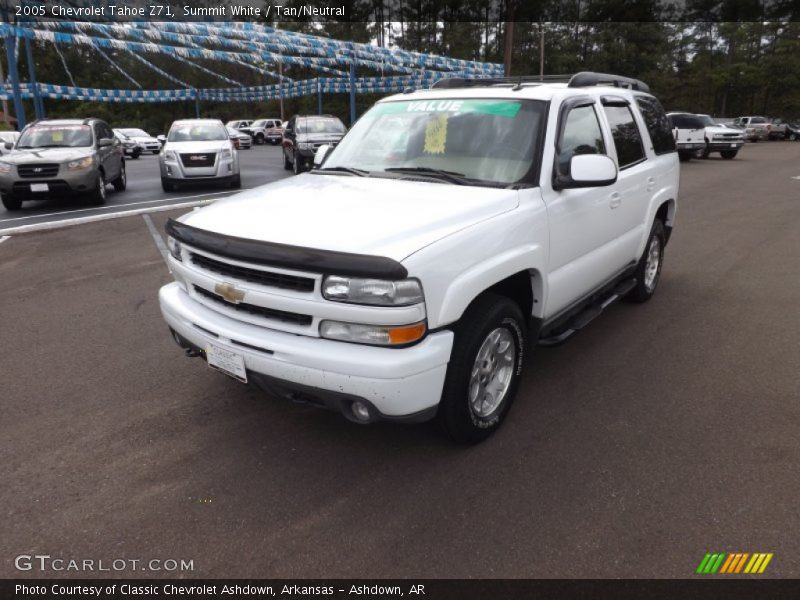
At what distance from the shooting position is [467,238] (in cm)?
289

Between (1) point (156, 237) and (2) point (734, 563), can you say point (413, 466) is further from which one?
(1) point (156, 237)

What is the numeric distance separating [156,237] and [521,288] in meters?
7.03

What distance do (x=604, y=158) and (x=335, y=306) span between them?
1914 millimetres

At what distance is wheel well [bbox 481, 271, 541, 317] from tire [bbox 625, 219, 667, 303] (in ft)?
7.26

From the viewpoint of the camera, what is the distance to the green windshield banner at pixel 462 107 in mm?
3807

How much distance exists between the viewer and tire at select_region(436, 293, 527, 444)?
9.70 ft

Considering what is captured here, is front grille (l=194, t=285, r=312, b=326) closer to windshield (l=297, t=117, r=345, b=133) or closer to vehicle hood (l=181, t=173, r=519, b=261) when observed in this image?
vehicle hood (l=181, t=173, r=519, b=261)

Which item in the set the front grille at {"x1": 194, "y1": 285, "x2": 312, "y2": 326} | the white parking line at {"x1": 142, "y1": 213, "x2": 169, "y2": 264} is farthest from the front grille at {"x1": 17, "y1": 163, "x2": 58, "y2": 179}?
the front grille at {"x1": 194, "y1": 285, "x2": 312, "y2": 326}

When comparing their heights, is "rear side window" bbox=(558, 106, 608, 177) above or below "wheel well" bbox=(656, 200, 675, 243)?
above

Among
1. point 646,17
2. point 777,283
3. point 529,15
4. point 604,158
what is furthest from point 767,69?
point 604,158

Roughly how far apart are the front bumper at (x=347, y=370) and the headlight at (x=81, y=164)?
34.2 ft
